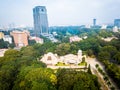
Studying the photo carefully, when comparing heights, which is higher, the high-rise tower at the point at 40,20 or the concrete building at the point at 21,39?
the high-rise tower at the point at 40,20

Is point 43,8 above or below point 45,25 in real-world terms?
above

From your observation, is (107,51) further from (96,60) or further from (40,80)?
(40,80)

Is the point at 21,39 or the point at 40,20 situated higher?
the point at 40,20

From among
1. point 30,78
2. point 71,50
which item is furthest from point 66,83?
point 71,50

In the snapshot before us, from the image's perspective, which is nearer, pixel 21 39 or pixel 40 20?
pixel 21 39

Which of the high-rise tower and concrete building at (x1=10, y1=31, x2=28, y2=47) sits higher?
the high-rise tower

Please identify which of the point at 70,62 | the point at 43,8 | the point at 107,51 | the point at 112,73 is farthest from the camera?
the point at 43,8

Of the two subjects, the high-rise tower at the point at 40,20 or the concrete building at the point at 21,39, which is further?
the high-rise tower at the point at 40,20

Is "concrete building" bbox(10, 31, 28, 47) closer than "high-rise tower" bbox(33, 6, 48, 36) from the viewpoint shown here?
Yes
